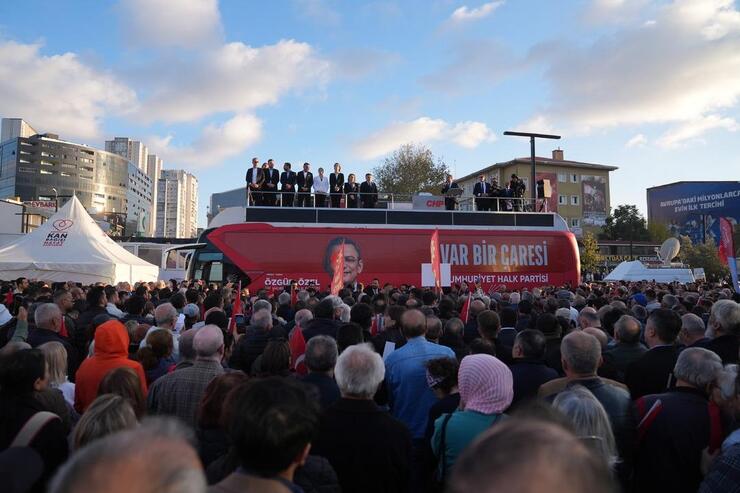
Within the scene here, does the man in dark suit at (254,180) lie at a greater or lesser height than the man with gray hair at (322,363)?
greater

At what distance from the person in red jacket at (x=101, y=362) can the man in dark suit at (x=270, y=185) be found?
16.0m

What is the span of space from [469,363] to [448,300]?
502 cm

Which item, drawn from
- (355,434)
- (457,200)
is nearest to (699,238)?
(457,200)

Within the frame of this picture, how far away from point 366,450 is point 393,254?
1804cm

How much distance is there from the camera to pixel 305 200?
2097cm

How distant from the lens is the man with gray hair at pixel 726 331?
518 centimetres

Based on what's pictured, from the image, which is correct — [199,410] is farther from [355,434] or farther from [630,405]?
[630,405]

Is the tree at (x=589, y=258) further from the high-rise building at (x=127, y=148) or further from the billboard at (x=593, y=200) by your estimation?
the high-rise building at (x=127, y=148)

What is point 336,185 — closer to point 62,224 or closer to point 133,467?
point 62,224

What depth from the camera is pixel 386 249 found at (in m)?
21.1

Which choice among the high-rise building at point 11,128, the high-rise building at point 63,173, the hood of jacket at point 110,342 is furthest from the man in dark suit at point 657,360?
the high-rise building at point 11,128

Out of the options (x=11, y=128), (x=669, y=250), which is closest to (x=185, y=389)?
(x=669, y=250)

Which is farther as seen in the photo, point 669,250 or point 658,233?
point 658,233

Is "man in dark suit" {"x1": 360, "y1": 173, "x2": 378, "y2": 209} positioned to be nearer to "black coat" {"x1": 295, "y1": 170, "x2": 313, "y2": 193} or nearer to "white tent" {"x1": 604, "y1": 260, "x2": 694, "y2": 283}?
"black coat" {"x1": 295, "y1": 170, "x2": 313, "y2": 193}
